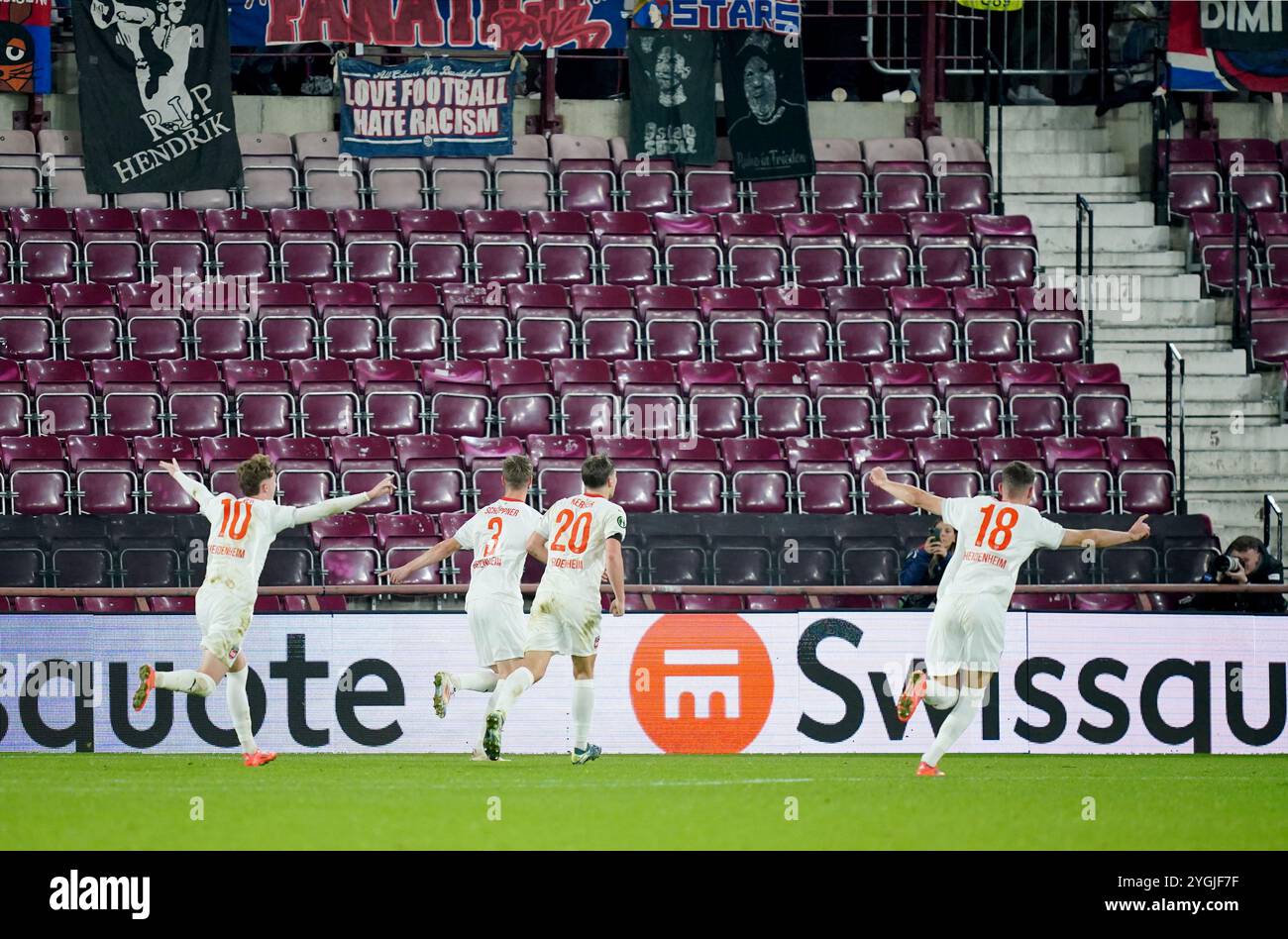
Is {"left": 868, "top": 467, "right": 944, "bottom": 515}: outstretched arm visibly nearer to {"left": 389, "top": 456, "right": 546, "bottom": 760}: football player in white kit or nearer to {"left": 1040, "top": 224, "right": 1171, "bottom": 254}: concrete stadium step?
{"left": 389, "top": 456, "right": 546, "bottom": 760}: football player in white kit

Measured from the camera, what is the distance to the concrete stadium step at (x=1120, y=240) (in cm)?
2080

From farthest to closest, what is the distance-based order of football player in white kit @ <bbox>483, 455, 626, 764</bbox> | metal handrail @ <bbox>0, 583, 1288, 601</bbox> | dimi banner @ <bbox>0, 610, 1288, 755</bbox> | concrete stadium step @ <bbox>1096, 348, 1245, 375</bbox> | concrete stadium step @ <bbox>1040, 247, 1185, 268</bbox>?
concrete stadium step @ <bbox>1040, 247, 1185, 268</bbox>, concrete stadium step @ <bbox>1096, 348, 1245, 375</bbox>, dimi banner @ <bbox>0, 610, 1288, 755</bbox>, metal handrail @ <bbox>0, 583, 1288, 601</bbox>, football player in white kit @ <bbox>483, 455, 626, 764</bbox>

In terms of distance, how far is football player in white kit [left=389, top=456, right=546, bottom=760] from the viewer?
12.3 m

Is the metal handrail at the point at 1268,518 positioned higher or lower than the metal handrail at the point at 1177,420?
lower

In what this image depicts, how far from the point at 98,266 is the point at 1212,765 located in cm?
1116

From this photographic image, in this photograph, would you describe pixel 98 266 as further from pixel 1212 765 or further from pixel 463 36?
pixel 1212 765

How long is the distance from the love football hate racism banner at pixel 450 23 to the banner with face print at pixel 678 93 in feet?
1.51

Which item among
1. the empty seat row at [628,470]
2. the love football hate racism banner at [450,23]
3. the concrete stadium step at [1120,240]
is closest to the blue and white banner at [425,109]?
the love football hate racism banner at [450,23]

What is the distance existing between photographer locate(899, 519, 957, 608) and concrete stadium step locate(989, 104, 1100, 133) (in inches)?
355

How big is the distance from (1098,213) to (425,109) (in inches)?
289

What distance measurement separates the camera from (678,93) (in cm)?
2016

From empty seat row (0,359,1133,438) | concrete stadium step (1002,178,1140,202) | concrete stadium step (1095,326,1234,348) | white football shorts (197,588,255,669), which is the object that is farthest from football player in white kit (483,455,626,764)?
concrete stadium step (1002,178,1140,202)

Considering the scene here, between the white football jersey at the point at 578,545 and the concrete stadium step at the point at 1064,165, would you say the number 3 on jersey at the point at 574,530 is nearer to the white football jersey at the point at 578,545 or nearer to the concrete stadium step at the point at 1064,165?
the white football jersey at the point at 578,545

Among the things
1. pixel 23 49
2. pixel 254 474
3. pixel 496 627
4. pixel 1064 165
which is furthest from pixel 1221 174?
pixel 254 474
